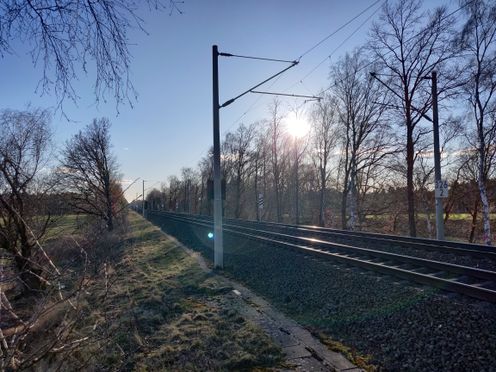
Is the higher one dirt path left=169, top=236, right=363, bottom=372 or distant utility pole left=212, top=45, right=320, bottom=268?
distant utility pole left=212, top=45, right=320, bottom=268

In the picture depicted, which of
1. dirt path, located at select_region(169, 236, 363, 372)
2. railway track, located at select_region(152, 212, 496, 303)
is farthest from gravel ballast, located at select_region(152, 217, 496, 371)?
dirt path, located at select_region(169, 236, 363, 372)

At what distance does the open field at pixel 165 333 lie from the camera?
17.9ft

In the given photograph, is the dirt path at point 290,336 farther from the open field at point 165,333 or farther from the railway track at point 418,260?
the railway track at point 418,260

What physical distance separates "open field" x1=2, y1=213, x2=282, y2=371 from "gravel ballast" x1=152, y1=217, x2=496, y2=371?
139cm

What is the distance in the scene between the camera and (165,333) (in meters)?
6.84

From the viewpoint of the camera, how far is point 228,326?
6.98m

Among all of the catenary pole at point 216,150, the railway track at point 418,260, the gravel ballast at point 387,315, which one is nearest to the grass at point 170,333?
the gravel ballast at point 387,315

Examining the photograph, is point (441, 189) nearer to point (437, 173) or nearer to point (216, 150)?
point (437, 173)

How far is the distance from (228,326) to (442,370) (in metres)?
3.65

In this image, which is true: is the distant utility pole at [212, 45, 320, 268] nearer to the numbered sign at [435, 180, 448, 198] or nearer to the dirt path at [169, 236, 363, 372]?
the dirt path at [169, 236, 363, 372]

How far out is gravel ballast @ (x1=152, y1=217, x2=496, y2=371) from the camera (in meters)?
4.94

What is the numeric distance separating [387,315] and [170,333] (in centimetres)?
383

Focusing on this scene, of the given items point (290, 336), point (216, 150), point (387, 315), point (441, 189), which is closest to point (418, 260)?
A: point (387, 315)

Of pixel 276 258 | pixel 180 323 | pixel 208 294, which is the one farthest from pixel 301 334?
pixel 276 258
